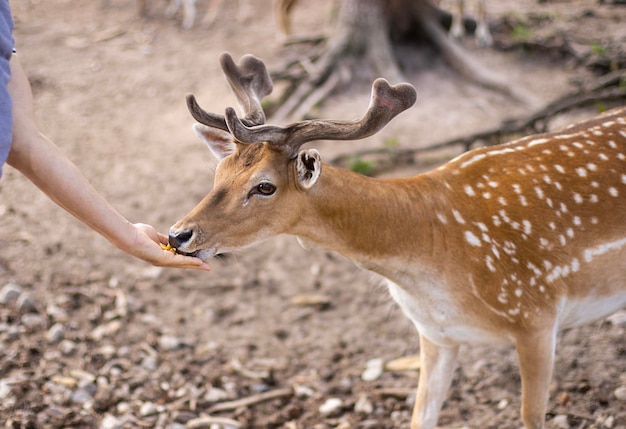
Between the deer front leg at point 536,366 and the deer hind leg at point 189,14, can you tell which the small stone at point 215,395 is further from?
the deer hind leg at point 189,14

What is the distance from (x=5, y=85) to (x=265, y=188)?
3.62ft

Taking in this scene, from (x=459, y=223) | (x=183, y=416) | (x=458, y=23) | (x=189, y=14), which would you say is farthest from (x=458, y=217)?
(x=189, y=14)

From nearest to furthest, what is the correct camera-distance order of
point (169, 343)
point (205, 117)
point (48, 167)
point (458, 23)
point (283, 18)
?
point (48, 167) → point (205, 117) → point (169, 343) → point (458, 23) → point (283, 18)

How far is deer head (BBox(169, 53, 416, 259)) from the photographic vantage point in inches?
122

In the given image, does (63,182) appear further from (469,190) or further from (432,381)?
(432,381)

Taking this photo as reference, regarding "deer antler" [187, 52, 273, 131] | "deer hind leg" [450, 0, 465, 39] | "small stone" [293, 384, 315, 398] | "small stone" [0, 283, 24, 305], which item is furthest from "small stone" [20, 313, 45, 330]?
"deer hind leg" [450, 0, 465, 39]

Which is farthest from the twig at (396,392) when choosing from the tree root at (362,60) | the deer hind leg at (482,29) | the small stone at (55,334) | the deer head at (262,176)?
the deer hind leg at (482,29)

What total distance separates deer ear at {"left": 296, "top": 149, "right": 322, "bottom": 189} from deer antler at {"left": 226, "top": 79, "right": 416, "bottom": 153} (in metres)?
0.08

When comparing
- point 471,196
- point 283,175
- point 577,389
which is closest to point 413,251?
point 471,196

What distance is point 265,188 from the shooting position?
10.6ft

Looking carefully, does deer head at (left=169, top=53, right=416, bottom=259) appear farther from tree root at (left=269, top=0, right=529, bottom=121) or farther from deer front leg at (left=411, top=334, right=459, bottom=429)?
tree root at (left=269, top=0, right=529, bottom=121)

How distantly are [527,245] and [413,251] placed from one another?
533 millimetres

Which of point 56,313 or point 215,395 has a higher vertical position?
point 56,313

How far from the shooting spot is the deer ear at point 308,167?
10.2ft
